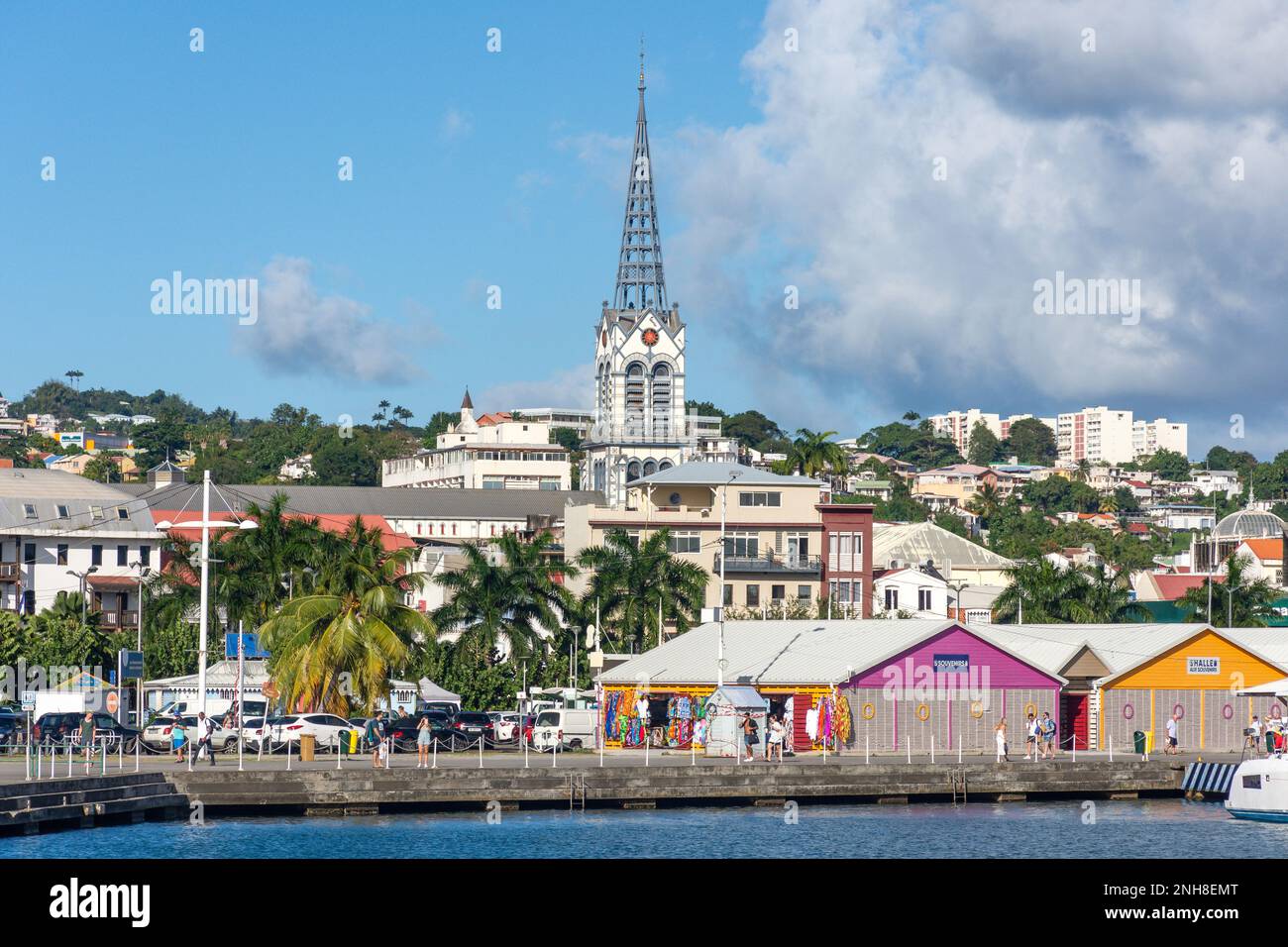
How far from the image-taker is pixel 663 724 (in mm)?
66625

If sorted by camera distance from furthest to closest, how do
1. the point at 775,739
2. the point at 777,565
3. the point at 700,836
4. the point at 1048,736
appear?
the point at 777,565 < the point at 1048,736 < the point at 775,739 < the point at 700,836

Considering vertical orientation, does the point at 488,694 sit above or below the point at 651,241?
below

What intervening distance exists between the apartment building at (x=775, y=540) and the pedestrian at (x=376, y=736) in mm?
46197

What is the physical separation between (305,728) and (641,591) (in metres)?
30.0

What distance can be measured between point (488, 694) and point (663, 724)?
15129 millimetres

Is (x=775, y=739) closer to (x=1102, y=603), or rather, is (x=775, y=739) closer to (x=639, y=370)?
(x=1102, y=603)

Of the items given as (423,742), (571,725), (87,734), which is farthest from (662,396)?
(87,734)

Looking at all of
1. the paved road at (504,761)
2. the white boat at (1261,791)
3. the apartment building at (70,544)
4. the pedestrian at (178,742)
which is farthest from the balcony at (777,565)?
the white boat at (1261,791)

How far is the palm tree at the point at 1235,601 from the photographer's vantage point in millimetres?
94625

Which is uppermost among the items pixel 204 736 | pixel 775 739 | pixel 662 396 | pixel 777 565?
pixel 662 396

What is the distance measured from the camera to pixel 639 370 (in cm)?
18438

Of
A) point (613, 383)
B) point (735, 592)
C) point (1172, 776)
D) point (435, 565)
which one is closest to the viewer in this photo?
point (1172, 776)
